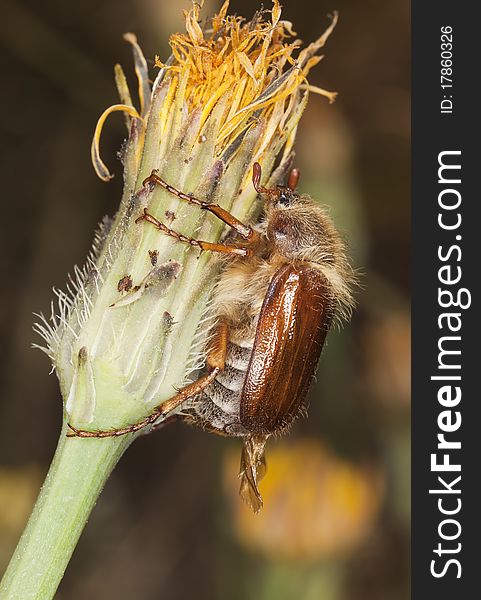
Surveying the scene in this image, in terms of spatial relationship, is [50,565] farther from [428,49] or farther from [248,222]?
[428,49]

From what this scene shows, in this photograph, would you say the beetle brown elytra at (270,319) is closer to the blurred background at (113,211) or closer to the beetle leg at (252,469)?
the beetle leg at (252,469)

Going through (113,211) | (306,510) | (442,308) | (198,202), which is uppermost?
(113,211)

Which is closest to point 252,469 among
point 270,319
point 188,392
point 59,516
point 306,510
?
point 188,392

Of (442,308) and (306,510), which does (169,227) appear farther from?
(306,510)

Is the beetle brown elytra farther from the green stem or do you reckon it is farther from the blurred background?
the blurred background

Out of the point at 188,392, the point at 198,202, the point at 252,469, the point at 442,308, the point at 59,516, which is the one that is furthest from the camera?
the point at 442,308

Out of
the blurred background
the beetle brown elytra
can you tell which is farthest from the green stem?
the blurred background

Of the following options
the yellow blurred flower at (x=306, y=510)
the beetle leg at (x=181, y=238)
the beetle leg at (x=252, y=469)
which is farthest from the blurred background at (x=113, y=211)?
the beetle leg at (x=181, y=238)
